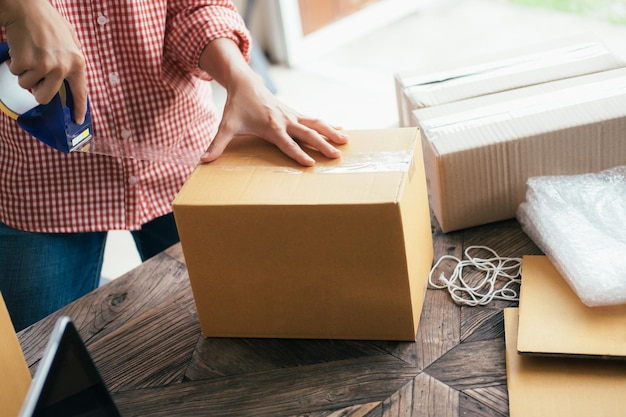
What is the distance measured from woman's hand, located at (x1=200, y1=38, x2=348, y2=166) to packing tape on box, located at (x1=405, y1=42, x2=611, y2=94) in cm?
29

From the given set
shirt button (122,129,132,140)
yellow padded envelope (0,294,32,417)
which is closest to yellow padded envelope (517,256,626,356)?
yellow padded envelope (0,294,32,417)

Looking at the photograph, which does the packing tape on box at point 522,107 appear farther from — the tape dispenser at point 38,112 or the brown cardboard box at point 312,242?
the tape dispenser at point 38,112

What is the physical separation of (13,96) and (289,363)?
584 millimetres

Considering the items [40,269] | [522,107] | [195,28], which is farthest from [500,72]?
[40,269]

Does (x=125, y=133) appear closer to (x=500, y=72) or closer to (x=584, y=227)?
(x=500, y=72)

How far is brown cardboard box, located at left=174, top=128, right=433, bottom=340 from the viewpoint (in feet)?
3.21

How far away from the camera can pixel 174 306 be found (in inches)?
46.0

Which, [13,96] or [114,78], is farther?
[114,78]

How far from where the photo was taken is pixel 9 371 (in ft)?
3.05

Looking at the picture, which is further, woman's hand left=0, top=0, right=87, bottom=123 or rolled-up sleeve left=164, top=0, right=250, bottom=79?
rolled-up sleeve left=164, top=0, right=250, bottom=79

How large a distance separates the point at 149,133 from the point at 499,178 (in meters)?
0.64

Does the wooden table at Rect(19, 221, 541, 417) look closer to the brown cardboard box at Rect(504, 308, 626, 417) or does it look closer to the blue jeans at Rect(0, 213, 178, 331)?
the brown cardboard box at Rect(504, 308, 626, 417)

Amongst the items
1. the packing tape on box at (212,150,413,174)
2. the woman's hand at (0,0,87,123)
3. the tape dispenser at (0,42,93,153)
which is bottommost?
the packing tape on box at (212,150,413,174)

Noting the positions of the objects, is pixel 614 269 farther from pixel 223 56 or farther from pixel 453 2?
pixel 453 2
